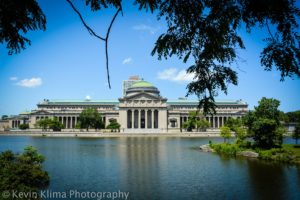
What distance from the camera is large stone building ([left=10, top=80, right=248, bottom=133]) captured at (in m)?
148

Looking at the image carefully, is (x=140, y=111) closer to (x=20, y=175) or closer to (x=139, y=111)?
(x=139, y=111)

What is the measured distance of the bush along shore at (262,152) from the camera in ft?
127

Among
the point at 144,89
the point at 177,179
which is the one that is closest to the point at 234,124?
the point at 177,179

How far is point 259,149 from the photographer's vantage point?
44.9 metres

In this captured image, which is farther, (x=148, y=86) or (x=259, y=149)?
(x=148, y=86)

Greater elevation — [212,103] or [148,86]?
[148,86]

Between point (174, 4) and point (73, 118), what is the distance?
530 ft

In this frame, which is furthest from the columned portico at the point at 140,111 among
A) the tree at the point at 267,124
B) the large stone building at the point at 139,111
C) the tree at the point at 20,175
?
the tree at the point at 20,175

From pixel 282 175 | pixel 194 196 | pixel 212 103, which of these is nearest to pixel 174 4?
pixel 212 103

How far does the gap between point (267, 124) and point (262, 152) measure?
453 centimetres

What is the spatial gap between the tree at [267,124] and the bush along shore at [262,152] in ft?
5.19

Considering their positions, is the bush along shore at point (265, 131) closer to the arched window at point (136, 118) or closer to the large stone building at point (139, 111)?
the large stone building at point (139, 111)

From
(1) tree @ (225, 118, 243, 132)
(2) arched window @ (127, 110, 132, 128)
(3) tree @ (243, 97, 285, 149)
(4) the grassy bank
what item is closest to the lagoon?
(4) the grassy bank

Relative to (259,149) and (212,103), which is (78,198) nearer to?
(212,103)
